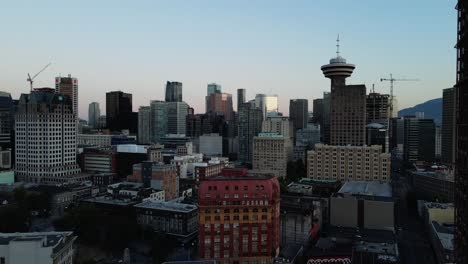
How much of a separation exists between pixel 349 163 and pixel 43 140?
100374mm

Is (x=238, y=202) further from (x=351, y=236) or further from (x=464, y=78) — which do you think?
(x=464, y=78)

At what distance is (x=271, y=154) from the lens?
536ft

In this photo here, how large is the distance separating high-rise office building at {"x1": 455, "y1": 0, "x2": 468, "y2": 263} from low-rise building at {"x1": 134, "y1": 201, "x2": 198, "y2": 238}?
60171 millimetres

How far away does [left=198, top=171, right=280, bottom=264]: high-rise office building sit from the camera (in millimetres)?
63062

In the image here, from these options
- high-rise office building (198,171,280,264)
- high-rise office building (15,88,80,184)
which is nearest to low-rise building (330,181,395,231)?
high-rise office building (198,171,280,264)

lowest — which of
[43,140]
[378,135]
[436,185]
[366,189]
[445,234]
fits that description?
[445,234]

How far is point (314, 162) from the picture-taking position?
479ft

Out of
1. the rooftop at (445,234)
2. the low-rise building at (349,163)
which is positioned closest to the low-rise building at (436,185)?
the low-rise building at (349,163)

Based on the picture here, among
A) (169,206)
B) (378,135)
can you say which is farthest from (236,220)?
(378,135)

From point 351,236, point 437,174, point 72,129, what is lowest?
point 351,236

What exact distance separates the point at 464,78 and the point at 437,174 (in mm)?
105941

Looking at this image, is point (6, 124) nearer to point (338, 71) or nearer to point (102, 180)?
point (102, 180)

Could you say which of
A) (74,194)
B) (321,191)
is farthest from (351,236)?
(74,194)

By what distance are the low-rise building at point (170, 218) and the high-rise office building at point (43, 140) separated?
51587 millimetres
